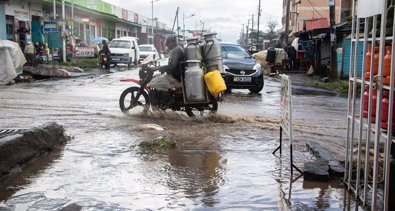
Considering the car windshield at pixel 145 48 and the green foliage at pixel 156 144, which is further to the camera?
the car windshield at pixel 145 48

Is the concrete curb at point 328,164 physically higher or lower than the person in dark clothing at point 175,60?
lower

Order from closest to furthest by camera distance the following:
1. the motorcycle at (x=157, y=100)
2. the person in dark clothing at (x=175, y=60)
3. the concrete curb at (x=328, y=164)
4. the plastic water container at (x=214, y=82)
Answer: the concrete curb at (x=328, y=164) < the plastic water container at (x=214, y=82) < the person in dark clothing at (x=175, y=60) < the motorcycle at (x=157, y=100)

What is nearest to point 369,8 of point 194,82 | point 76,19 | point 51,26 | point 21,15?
point 194,82

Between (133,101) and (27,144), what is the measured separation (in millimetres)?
4530

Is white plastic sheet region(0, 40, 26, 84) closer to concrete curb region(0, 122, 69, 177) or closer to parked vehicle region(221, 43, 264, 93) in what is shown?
parked vehicle region(221, 43, 264, 93)

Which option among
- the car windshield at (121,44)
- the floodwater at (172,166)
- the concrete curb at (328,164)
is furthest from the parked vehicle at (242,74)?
the car windshield at (121,44)

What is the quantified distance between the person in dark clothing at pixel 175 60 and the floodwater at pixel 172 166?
0.93 meters

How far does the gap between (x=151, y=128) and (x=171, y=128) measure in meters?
0.52

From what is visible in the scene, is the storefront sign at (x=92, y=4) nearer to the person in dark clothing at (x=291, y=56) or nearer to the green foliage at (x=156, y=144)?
the person in dark clothing at (x=291, y=56)

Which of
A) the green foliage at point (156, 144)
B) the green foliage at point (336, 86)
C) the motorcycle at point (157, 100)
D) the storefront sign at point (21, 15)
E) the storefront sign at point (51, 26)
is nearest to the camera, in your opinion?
the green foliage at point (156, 144)

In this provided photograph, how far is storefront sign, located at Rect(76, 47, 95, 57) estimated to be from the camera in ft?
119

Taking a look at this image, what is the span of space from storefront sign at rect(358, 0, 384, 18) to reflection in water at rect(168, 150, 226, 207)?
223 centimetres

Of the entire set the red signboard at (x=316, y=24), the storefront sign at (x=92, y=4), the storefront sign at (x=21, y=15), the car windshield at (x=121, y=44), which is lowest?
the car windshield at (x=121, y=44)

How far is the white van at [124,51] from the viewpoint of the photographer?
3444cm
